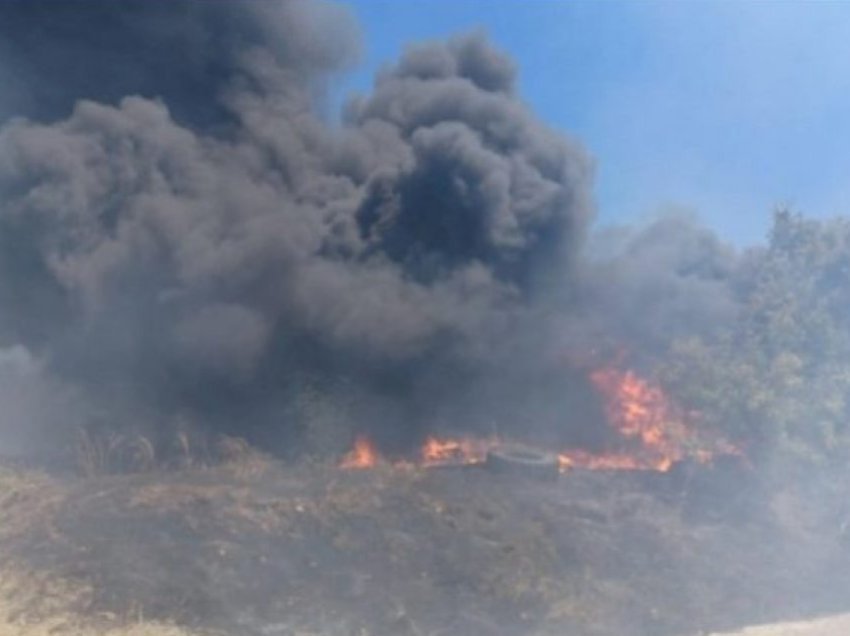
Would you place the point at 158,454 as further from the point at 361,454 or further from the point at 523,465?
the point at 523,465

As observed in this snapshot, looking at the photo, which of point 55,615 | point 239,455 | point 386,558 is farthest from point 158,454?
point 55,615

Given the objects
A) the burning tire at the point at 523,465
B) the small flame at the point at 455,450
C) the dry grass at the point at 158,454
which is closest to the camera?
the burning tire at the point at 523,465

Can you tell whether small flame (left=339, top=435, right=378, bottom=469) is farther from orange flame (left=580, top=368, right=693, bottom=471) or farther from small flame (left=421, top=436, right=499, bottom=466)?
orange flame (left=580, top=368, right=693, bottom=471)

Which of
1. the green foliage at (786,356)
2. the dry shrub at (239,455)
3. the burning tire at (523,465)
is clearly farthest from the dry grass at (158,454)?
the green foliage at (786,356)

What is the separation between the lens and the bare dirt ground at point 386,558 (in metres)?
8.70

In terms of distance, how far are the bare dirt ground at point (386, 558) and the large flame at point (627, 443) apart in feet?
6.53

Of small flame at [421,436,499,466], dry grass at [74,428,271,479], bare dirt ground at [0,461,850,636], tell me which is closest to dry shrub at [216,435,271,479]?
dry grass at [74,428,271,479]

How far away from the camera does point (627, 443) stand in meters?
16.3

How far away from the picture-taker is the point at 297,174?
61.6ft

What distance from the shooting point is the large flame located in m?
15.2

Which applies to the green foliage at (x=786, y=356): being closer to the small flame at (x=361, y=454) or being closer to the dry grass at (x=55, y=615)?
the small flame at (x=361, y=454)

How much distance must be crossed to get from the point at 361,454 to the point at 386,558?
17.9 feet

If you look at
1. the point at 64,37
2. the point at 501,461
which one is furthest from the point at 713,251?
the point at 64,37

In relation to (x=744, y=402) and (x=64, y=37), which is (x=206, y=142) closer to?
(x=64, y=37)
